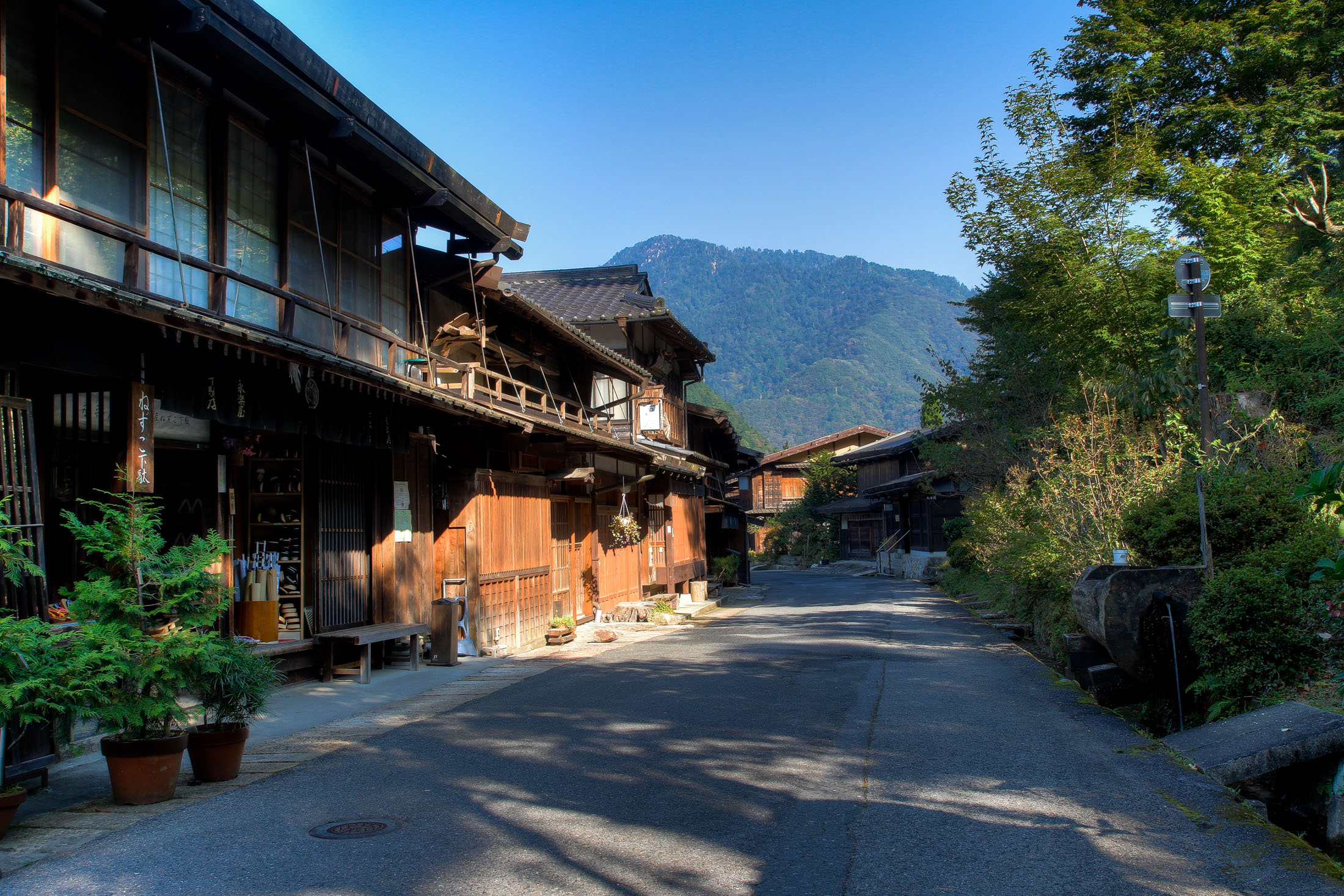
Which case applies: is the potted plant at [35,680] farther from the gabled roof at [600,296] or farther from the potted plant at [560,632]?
the gabled roof at [600,296]

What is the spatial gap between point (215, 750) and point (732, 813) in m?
3.70

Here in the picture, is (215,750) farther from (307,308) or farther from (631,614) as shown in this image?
(631,614)

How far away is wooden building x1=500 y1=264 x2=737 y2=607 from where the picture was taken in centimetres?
2288

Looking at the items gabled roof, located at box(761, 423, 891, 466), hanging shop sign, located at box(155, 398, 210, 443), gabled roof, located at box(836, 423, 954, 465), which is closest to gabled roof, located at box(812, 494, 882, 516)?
gabled roof, located at box(836, 423, 954, 465)

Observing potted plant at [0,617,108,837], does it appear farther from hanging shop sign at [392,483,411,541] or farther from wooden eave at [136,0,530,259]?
hanging shop sign at [392,483,411,541]

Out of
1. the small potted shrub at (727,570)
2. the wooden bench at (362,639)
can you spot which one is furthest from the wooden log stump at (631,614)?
the small potted shrub at (727,570)

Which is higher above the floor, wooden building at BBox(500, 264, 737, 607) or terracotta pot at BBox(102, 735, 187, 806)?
wooden building at BBox(500, 264, 737, 607)

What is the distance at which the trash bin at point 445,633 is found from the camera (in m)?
11.8

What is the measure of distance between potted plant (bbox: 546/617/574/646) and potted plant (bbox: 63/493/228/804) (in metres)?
9.16

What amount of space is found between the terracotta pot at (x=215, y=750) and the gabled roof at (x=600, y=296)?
17420 mm

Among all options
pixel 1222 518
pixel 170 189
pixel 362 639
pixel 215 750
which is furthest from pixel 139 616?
pixel 1222 518

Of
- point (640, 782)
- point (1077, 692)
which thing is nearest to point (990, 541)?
point (1077, 692)

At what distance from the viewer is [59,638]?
548cm

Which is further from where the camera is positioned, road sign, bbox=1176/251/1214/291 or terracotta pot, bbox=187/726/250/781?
road sign, bbox=1176/251/1214/291
